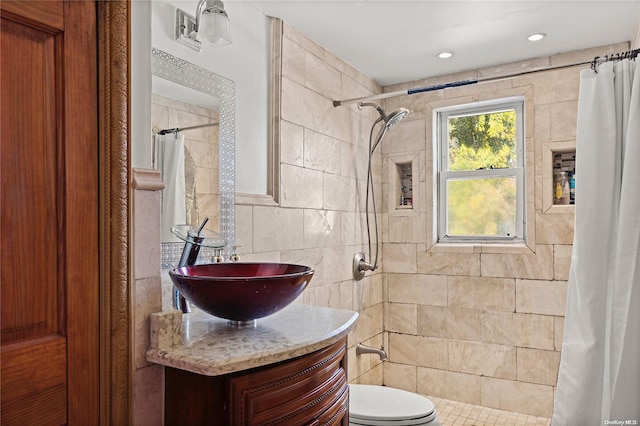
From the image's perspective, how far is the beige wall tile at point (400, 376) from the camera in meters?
3.25

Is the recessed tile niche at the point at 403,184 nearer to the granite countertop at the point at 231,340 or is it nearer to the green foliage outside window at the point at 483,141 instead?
the green foliage outside window at the point at 483,141

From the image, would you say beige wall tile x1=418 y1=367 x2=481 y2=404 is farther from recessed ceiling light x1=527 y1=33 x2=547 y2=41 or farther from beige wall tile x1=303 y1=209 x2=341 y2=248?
recessed ceiling light x1=527 y1=33 x2=547 y2=41

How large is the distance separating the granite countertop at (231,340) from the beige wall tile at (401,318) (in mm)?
1922

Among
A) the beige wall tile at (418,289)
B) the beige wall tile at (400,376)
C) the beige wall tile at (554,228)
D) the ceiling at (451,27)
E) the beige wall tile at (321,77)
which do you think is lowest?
the beige wall tile at (400,376)

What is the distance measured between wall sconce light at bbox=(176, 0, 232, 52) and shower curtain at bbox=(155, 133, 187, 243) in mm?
389

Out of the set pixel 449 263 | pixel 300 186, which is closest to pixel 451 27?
pixel 300 186

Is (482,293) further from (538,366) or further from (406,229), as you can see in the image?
(406,229)

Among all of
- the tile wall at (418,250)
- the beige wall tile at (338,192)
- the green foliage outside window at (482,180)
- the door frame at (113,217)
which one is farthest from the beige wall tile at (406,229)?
the door frame at (113,217)

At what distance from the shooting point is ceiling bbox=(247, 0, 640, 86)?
2.20 metres

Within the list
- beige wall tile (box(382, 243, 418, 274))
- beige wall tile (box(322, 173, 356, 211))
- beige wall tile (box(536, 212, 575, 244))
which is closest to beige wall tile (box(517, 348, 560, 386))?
beige wall tile (box(536, 212, 575, 244))

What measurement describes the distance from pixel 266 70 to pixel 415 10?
2.69 ft

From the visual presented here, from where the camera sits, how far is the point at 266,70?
2248mm

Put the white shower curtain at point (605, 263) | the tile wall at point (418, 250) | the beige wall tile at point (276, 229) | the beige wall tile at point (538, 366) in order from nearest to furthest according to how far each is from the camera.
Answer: the white shower curtain at point (605, 263) → the beige wall tile at point (276, 229) → the tile wall at point (418, 250) → the beige wall tile at point (538, 366)

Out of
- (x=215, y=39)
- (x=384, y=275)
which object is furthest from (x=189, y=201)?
(x=384, y=275)
